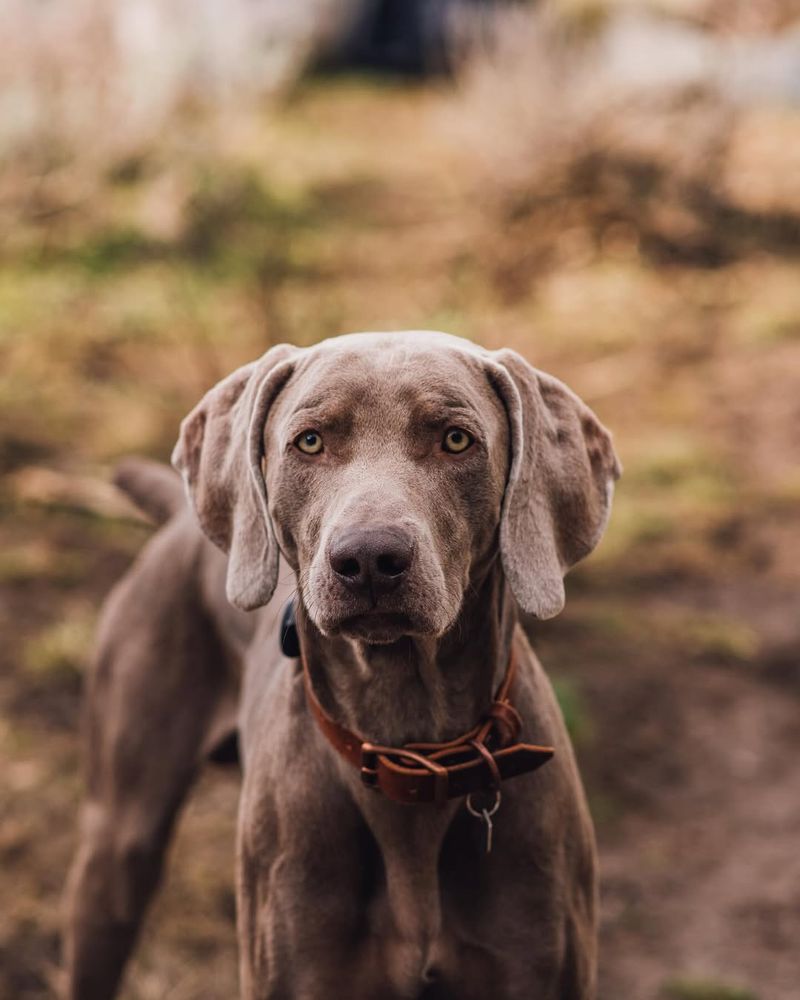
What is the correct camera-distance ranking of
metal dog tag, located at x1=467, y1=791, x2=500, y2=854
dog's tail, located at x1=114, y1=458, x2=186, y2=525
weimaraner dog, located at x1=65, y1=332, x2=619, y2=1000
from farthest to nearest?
dog's tail, located at x1=114, y1=458, x2=186, y2=525 → metal dog tag, located at x1=467, y1=791, x2=500, y2=854 → weimaraner dog, located at x1=65, y1=332, x2=619, y2=1000

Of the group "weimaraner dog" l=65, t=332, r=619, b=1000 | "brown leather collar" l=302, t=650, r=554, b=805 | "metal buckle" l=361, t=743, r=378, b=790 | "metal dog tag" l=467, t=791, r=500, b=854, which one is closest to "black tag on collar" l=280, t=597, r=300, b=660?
"weimaraner dog" l=65, t=332, r=619, b=1000

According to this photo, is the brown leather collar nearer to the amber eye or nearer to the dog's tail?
the amber eye

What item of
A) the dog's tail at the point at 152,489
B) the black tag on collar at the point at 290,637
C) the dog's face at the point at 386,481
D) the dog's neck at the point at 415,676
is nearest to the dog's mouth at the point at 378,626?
the dog's face at the point at 386,481

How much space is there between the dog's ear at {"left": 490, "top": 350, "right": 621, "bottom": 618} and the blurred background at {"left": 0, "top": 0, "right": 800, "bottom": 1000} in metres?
1.66

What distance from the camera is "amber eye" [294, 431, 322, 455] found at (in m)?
2.08

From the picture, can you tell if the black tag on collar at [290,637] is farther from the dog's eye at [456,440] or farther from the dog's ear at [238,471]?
the dog's eye at [456,440]

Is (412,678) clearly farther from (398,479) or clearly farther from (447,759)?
(398,479)

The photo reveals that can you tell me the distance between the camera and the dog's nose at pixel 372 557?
185 centimetres

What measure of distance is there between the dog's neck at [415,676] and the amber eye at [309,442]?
297mm

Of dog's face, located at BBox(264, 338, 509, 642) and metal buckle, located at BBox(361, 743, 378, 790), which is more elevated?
dog's face, located at BBox(264, 338, 509, 642)

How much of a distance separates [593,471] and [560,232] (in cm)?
678

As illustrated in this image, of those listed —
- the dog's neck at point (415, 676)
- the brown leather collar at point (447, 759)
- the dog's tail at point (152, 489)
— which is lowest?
the dog's tail at point (152, 489)

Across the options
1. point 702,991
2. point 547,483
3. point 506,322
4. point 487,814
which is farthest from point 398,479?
point 506,322

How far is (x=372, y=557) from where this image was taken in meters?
1.85
